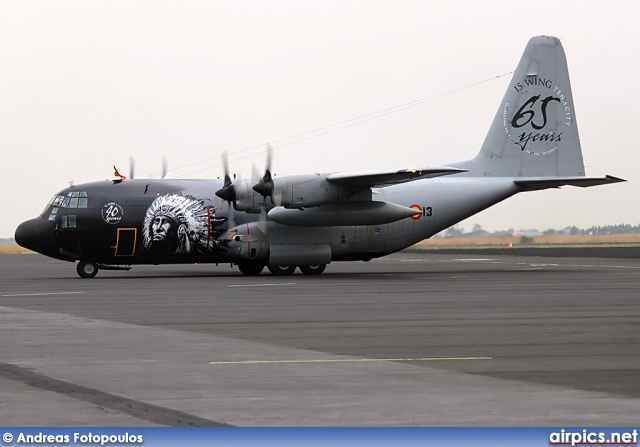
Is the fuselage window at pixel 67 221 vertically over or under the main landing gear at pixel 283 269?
over

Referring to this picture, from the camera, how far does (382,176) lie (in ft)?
117

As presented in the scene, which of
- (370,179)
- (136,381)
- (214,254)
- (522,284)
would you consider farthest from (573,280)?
(136,381)

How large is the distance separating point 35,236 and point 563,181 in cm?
2052

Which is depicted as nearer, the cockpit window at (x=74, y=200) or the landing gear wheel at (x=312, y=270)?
the cockpit window at (x=74, y=200)

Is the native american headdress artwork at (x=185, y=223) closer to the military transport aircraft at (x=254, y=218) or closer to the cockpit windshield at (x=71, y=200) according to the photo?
the military transport aircraft at (x=254, y=218)

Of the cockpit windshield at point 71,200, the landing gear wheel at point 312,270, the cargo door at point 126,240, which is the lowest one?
the landing gear wheel at point 312,270

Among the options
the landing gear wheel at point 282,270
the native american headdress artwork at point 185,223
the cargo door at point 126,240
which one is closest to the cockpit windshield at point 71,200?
the cargo door at point 126,240

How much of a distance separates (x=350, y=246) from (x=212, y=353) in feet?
79.8

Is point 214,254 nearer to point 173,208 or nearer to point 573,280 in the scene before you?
point 173,208

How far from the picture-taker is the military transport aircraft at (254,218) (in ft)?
121

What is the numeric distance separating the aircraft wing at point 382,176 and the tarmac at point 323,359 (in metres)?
7.92

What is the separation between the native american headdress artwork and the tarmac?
948 centimetres

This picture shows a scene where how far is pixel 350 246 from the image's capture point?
39094 mm

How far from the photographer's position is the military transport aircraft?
36.8m
